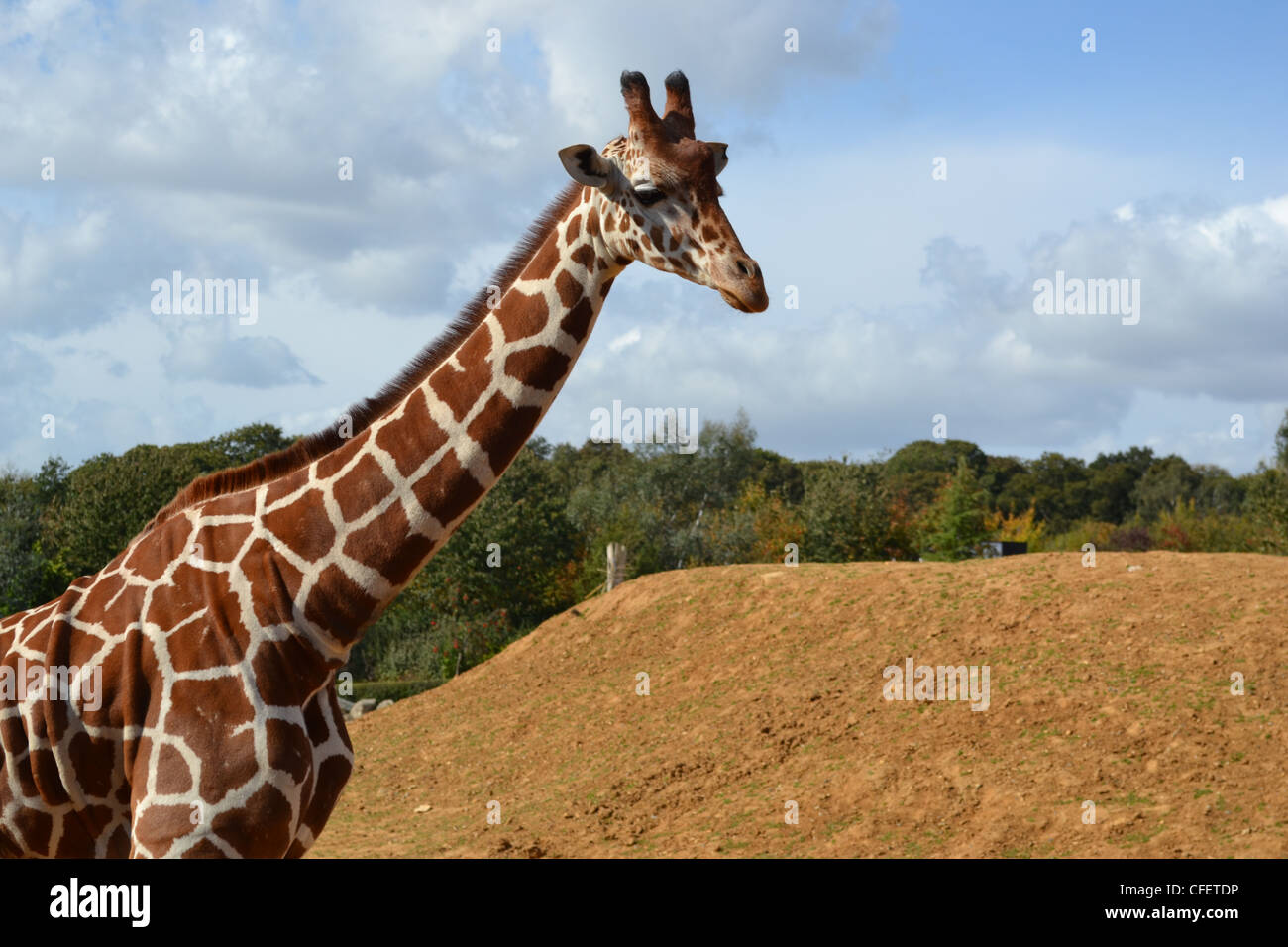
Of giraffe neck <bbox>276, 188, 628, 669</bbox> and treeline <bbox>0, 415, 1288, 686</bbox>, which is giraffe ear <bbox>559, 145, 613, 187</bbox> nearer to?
giraffe neck <bbox>276, 188, 628, 669</bbox>

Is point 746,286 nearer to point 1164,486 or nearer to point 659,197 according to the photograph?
point 659,197

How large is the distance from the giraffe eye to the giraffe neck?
0.67 feet

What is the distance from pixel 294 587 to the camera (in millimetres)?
4746

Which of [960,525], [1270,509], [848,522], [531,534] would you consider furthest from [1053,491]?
[531,534]

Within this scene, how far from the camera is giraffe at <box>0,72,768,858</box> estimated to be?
445cm

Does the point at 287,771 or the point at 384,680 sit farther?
the point at 384,680

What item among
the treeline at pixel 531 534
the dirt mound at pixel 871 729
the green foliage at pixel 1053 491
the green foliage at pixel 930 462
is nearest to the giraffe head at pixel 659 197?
the dirt mound at pixel 871 729

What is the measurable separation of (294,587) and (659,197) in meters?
2.27

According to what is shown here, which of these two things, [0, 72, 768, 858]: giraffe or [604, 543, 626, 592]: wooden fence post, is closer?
[0, 72, 768, 858]: giraffe

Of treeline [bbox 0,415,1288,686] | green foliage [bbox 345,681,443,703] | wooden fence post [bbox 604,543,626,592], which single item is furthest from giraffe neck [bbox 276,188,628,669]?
green foliage [bbox 345,681,443,703]

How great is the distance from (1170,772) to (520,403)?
1189 cm
